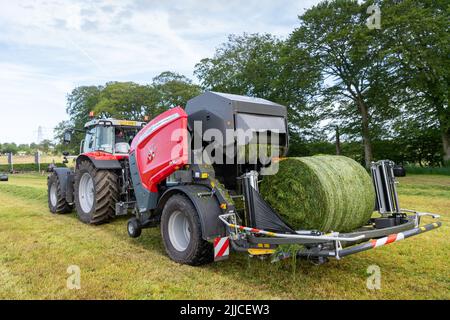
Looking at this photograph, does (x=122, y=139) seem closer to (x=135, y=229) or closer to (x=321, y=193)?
(x=135, y=229)

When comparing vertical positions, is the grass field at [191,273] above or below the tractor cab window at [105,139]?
below

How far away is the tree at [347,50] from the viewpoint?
22.4 m

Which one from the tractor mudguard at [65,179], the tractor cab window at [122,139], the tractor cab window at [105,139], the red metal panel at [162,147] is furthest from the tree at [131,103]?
the red metal panel at [162,147]

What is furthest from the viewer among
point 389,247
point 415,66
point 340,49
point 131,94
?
point 131,94

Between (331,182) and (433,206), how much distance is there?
7301 mm

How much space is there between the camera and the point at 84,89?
50.6 m

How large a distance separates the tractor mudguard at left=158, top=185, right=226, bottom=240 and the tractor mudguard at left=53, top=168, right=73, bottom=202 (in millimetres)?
5189

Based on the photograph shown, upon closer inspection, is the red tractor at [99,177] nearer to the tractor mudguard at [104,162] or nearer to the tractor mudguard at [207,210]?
the tractor mudguard at [104,162]

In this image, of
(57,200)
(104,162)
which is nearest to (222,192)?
(104,162)

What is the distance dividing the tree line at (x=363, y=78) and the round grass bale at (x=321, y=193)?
18.4 metres
